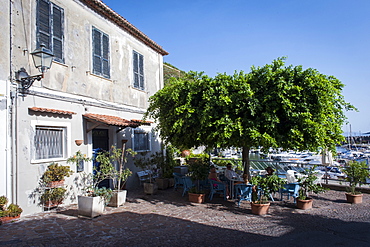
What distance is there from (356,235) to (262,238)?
2.17 metres

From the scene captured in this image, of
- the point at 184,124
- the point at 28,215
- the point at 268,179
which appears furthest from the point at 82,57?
the point at 268,179

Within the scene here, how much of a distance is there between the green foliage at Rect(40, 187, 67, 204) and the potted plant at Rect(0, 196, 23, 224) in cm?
79

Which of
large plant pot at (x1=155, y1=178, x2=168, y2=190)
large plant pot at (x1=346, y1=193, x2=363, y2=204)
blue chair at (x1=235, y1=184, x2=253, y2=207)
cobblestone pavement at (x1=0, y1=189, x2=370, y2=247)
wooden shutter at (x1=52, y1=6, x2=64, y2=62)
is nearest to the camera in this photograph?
cobblestone pavement at (x1=0, y1=189, x2=370, y2=247)

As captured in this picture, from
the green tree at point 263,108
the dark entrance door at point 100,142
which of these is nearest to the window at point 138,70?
the dark entrance door at point 100,142

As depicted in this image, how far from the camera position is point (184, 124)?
8023 mm

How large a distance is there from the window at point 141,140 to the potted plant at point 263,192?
580 centimetres

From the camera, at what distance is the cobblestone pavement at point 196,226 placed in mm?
5328

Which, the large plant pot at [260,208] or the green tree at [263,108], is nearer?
the green tree at [263,108]

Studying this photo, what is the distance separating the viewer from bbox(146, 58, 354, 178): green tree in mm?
6992

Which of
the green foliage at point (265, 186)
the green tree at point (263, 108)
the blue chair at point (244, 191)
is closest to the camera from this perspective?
the green tree at point (263, 108)

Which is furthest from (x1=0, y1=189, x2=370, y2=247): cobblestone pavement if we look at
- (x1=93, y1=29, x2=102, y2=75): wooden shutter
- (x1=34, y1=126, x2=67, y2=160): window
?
(x1=93, y1=29, x2=102, y2=75): wooden shutter

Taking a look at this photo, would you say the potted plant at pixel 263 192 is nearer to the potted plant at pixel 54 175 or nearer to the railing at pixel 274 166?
the railing at pixel 274 166

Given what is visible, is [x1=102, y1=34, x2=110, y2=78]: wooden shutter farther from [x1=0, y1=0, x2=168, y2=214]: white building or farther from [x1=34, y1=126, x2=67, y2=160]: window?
[x1=34, y1=126, x2=67, y2=160]: window

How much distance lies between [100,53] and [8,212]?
19.9 ft
